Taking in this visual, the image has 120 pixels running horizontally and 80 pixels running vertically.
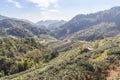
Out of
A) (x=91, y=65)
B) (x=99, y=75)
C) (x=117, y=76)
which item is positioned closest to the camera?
(x=117, y=76)

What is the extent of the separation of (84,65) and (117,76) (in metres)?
10.0

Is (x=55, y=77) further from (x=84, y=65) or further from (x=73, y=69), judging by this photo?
(x=84, y=65)

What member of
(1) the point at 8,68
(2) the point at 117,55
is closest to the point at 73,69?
(2) the point at 117,55

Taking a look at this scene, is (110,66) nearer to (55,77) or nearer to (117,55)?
(117,55)

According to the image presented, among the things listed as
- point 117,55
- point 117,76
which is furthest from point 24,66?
point 117,76

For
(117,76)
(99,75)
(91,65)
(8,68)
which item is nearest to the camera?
(117,76)

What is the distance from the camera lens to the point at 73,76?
49.8 m

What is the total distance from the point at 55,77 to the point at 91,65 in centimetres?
944

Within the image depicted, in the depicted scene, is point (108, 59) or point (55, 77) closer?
point (55, 77)

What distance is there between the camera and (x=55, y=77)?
5112cm

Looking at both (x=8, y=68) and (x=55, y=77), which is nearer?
(x=55, y=77)

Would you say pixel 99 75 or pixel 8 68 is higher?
pixel 99 75

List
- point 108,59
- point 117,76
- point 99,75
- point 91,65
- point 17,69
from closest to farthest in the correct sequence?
point 117,76 → point 99,75 → point 91,65 → point 108,59 → point 17,69

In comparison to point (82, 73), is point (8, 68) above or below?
below
